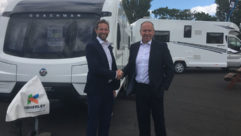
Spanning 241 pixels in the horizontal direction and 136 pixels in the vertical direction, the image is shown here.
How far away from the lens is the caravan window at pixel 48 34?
448cm

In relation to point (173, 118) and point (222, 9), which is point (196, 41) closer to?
point (173, 118)

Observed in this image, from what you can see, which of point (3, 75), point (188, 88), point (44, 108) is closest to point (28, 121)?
point (3, 75)

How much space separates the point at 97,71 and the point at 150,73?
2.32 feet

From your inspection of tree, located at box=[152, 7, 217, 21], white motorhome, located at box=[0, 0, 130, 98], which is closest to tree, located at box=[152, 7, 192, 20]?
tree, located at box=[152, 7, 217, 21]

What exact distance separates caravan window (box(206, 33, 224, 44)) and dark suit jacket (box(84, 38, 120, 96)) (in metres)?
11.8

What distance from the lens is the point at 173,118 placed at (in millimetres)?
5461

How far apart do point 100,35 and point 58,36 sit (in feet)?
5.27

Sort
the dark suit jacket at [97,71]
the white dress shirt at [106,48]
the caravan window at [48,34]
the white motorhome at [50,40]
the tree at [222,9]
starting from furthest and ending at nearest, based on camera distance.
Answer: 1. the tree at [222,9]
2. the caravan window at [48,34]
3. the white motorhome at [50,40]
4. the white dress shirt at [106,48]
5. the dark suit jacket at [97,71]

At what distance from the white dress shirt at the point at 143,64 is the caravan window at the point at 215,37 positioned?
11446 mm

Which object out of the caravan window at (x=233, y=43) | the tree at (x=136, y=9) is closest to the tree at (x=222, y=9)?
the tree at (x=136, y=9)

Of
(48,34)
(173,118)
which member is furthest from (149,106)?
(48,34)

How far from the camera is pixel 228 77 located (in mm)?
9266

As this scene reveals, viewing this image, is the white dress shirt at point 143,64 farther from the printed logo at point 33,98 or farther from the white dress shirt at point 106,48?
Answer: the printed logo at point 33,98

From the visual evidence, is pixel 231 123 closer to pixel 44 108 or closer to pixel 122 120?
pixel 122 120
